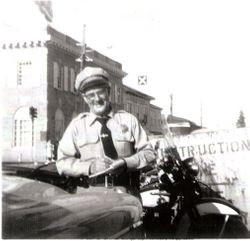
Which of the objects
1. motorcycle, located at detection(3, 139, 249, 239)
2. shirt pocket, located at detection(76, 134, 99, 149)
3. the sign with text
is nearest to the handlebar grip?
Result: motorcycle, located at detection(3, 139, 249, 239)

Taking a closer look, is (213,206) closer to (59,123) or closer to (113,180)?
(113,180)

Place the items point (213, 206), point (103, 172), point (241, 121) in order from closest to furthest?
point (103, 172) < point (213, 206) < point (241, 121)

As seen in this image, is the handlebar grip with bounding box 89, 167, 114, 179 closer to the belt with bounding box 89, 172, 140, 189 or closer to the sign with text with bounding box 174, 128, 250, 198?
the belt with bounding box 89, 172, 140, 189

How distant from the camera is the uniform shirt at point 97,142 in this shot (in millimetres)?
2387

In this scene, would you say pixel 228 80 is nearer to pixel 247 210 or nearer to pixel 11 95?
pixel 247 210

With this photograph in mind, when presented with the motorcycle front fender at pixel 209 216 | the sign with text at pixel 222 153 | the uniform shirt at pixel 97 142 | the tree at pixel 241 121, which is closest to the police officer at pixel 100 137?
the uniform shirt at pixel 97 142

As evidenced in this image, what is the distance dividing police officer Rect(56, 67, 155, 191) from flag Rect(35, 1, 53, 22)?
0.44 meters

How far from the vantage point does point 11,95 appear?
2.55m

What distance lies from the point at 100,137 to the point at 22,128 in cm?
48

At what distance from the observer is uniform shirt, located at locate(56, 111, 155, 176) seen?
2387 mm

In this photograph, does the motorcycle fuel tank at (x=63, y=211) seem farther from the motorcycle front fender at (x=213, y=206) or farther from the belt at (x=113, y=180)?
the motorcycle front fender at (x=213, y=206)

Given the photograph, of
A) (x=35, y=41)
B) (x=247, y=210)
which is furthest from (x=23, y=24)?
(x=247, y=210)

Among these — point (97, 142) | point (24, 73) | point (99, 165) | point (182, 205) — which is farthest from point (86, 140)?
point (182, 205)

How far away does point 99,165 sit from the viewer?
7.74ft
